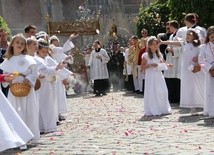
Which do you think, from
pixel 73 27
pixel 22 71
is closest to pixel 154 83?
pixel 22 71

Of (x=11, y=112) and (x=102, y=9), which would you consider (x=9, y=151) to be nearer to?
(x=11, y=112)

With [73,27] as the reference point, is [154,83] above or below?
below

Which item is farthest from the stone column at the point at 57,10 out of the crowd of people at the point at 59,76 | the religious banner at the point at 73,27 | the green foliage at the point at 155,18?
the crowd of people at the point at 59,76

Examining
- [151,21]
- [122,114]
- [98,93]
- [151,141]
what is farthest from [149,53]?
[151,21]

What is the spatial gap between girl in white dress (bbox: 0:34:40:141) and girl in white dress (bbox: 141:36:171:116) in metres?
3.81

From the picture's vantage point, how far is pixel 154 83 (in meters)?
11.8

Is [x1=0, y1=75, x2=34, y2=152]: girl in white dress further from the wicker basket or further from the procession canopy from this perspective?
the procession canopy

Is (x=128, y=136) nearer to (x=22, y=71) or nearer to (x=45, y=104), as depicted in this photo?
(x=45, y=104)

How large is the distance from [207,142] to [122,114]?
185 inches

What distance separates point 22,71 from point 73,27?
1419 centimetres

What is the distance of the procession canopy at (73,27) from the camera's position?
21938 mm

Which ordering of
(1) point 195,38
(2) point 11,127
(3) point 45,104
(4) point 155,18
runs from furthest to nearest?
(4) point 155,18
(1) point 195,38
(3) point 45,104
(2) point 11,127

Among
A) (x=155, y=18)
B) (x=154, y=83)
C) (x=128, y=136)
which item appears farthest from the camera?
(x=155, y=18)

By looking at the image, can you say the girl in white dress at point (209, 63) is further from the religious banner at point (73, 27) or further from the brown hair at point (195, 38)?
the religious banner at point (73, 27)
